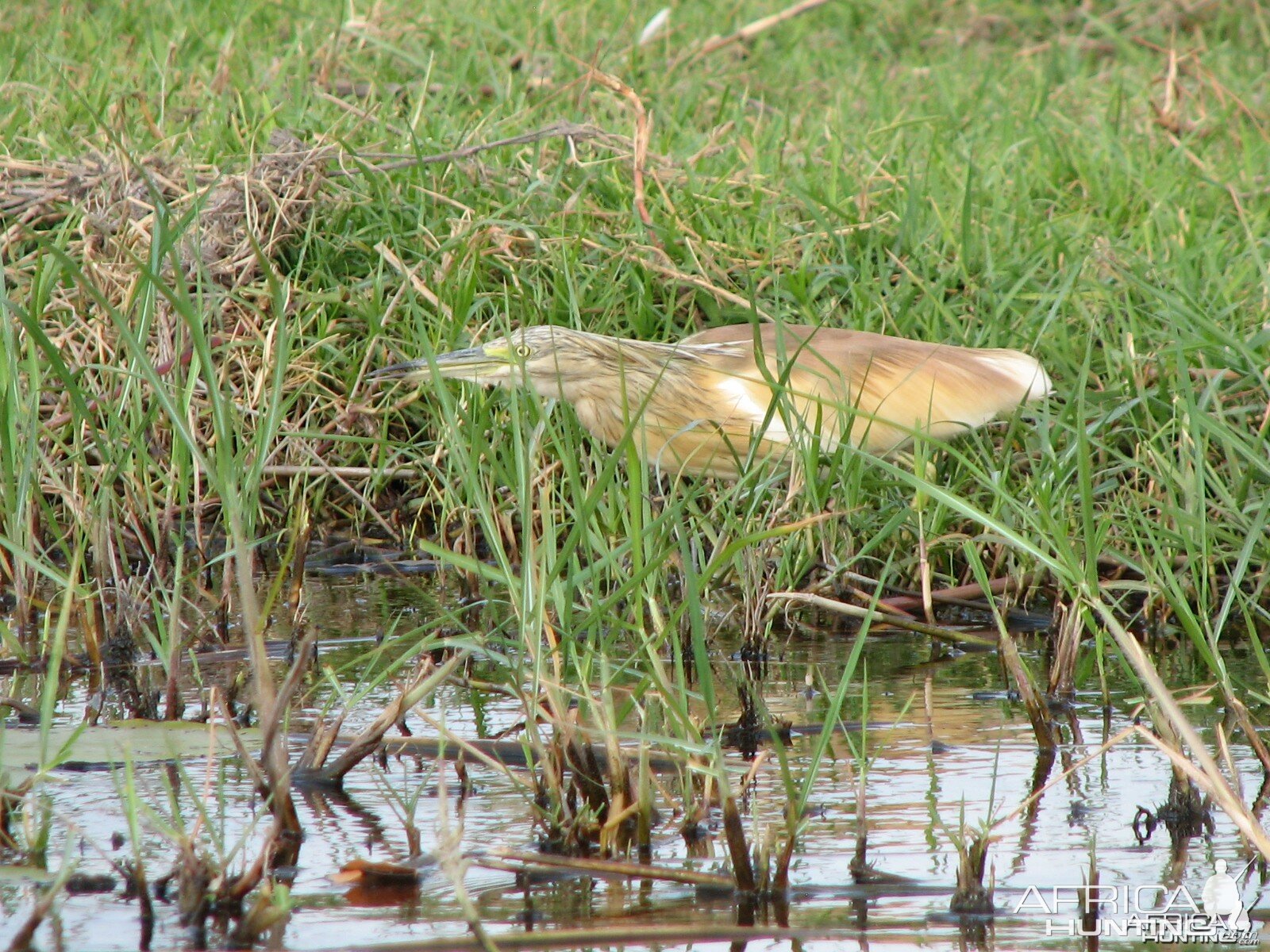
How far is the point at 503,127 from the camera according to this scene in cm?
506

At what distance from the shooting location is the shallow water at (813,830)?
6.74 feet

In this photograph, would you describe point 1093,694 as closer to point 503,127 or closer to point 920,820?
point 920,820

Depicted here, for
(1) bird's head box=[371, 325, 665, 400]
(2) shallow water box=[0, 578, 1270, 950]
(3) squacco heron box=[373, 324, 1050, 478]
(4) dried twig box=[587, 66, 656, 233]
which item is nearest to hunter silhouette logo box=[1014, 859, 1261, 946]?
(2) shallow water box=[0, 578, 1270, 950]

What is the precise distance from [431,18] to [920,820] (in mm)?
4314

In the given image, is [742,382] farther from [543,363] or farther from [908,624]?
[908,624]

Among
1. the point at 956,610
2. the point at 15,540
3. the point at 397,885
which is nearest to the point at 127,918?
the point at 397,885

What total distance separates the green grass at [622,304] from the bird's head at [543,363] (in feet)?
0.32

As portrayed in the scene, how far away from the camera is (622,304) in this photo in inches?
176

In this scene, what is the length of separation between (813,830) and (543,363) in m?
1.62

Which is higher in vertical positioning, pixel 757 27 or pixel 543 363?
pixel 757 27

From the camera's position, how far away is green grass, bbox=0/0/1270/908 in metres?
2.99

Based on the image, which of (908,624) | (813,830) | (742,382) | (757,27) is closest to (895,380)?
(742,382)

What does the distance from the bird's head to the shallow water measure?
2.53 feet

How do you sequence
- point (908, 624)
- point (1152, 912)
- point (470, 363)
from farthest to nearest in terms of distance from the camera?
point (470, 363) < point (908, 624) < point (1152, 912)
